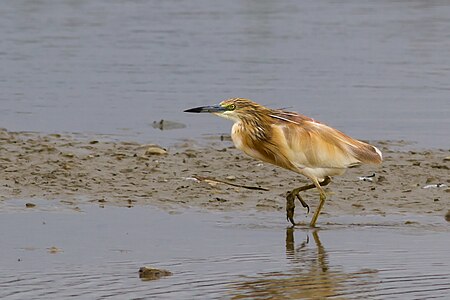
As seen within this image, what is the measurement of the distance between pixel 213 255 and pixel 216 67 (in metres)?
10.4

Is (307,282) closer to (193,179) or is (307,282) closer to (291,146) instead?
(291,146)

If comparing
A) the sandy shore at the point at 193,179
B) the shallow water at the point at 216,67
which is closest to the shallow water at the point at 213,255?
the sandy shore at the point at 193,179

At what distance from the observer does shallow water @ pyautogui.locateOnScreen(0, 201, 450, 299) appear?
711 centimetres

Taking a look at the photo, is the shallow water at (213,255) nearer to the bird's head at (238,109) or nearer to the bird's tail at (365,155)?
the bird's tail at (365,155)

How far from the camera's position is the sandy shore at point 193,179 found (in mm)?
9859

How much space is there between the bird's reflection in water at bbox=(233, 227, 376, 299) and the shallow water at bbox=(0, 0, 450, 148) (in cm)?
483

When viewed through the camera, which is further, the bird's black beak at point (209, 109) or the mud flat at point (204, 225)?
the bird's black beak at point (209, 109)

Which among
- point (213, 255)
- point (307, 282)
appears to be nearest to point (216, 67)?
point (213, 255)

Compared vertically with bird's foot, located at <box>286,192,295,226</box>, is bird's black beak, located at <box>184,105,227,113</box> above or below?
above

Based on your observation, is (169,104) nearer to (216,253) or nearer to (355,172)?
(355,172)

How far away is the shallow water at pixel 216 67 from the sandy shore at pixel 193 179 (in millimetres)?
874

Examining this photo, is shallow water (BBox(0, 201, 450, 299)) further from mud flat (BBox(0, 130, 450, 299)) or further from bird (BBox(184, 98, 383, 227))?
bird (BBox(184, 98, 383, 227))

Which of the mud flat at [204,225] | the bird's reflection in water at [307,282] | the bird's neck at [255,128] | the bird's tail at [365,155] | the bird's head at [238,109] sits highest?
the bird's head at [238,109]

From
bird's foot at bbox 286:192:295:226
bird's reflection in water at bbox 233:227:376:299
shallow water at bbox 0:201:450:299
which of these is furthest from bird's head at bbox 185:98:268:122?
bird's reflection in water at bbox 233:227:376:299
